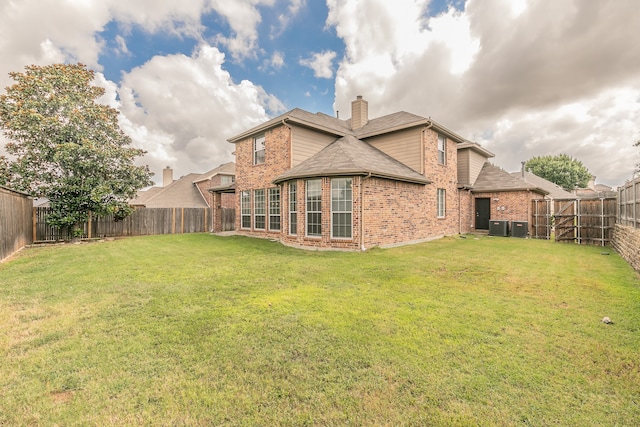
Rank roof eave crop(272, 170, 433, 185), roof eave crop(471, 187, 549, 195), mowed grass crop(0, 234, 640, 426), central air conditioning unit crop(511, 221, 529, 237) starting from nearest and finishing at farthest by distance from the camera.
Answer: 1. mowed grass crop(0, 234, 640, 426)
2. roof eave crop(272, 170, 433, 185)
3. central air conditioning unit crop(511, 221, 529, 237)
4. roof eave crop(471, 187, 549, 195)

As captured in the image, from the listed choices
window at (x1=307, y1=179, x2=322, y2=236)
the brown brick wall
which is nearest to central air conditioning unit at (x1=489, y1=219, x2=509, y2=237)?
window at (x1=307, y1=179, x2=322, y2=236)

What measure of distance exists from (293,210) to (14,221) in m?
10.8

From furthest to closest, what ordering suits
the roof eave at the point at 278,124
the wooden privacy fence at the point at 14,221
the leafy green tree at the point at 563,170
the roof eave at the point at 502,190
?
the leafy green tree at the point at 563,170, the roof eave at the point at 502,190, the roof eave at the point at 278,124, the wooden privacy fence at the point at 14,221

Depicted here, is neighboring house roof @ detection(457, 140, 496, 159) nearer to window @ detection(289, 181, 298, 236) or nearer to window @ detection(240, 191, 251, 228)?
window @ detection(289, 181, 298, 236)

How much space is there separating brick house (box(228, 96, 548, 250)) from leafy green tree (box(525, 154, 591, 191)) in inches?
1458

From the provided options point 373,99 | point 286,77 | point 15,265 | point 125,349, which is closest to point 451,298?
point 125,349

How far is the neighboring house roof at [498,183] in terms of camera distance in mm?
15669

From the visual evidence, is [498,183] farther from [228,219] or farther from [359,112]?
[228,219]

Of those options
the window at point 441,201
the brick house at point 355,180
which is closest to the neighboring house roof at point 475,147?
the brick house at point 355,180

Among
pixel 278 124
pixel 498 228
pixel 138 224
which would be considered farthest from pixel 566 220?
pixel 138 224

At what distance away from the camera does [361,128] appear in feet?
53.9

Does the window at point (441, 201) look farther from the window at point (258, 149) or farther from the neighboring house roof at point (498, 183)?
the window at point (258, 149)

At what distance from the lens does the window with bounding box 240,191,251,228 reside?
1564cm

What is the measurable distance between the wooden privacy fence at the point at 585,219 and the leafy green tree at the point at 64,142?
23.2 meters
